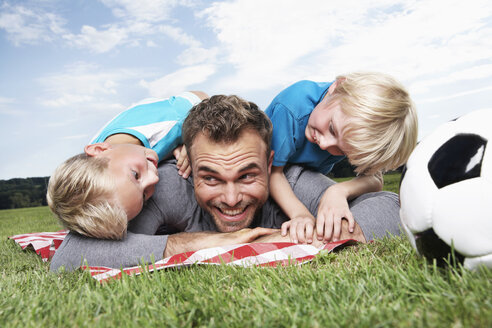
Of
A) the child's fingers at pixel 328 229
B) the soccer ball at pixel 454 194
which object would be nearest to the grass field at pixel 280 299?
the soccer ball at pixel 454 194

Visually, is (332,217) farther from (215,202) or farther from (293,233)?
(215,202)

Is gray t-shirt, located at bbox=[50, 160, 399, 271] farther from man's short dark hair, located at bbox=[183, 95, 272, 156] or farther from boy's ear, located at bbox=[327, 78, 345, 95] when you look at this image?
boy's ear, located at bbox=[327, 78, 345, 95]

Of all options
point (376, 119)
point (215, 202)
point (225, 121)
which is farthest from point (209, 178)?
point (376, 119)

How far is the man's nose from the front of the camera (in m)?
3.06

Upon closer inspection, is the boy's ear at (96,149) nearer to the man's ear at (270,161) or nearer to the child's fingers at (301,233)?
the man's ear at (270,161)

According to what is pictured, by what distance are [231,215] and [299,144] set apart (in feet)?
3.07

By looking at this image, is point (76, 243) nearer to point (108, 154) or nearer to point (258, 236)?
point (108, 154)

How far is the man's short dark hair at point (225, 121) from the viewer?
3.06m

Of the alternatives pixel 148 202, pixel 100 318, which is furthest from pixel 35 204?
pixel 100 318

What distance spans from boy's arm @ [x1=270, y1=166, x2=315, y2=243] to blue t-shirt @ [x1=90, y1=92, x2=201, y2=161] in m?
1.01

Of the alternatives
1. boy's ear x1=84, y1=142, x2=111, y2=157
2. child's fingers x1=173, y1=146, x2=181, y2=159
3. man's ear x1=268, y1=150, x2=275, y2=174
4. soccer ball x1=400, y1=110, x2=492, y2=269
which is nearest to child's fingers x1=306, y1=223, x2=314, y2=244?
man's ear x1=268, y1=150, x2=275, y2=174

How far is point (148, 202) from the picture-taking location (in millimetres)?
3420

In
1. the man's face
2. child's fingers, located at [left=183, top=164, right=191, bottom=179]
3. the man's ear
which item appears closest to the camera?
the man's face

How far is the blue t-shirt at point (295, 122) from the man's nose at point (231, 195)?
1.85 ft
